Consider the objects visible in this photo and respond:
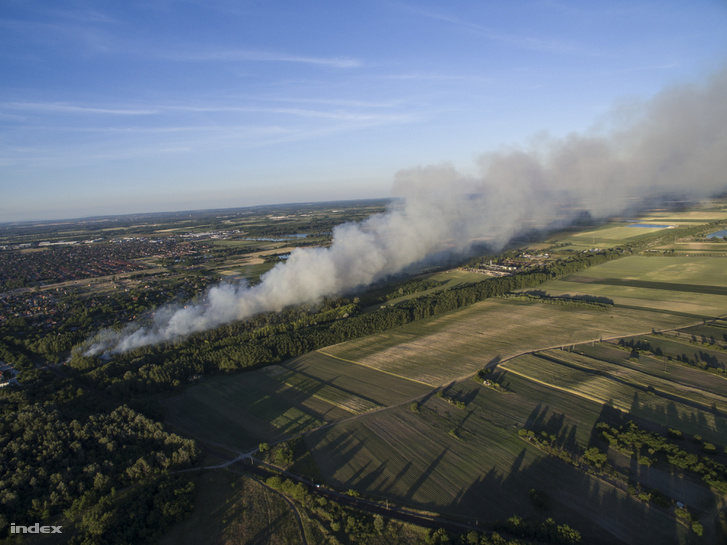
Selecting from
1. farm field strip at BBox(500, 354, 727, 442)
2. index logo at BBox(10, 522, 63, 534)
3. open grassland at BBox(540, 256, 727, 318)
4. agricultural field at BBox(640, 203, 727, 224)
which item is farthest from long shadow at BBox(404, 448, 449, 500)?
agricultural field at BBox(640, 203, 727, 224)

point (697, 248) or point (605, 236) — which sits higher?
point (605, 236)

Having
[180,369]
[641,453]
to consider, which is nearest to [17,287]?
[180,369]

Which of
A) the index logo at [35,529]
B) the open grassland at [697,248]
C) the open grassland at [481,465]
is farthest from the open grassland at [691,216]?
the index logo at [35,529]

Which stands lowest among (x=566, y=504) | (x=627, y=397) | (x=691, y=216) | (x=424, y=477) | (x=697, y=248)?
(x=566, y=504)

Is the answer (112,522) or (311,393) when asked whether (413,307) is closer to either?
(311,393)

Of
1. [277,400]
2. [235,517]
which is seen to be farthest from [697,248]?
[235,517]

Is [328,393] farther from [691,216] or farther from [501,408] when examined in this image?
[691,216]
